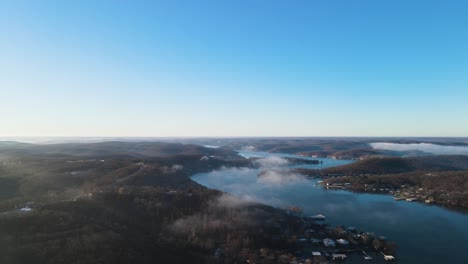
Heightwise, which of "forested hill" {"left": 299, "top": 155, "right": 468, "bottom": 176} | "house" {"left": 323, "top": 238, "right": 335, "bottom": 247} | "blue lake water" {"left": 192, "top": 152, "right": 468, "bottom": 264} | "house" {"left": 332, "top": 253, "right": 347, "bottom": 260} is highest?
"forested hill" {"left": 299, "top": 155, "right": 468, "bottom": 176}

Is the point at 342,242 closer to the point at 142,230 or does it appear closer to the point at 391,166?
the point at 142,230

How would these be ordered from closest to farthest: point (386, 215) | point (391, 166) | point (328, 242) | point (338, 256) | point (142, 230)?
point (338, 256)
point (142, 230)
point (328, 242)
point (386, 215)
point (391, 166)

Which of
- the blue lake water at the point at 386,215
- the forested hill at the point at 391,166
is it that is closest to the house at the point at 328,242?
the blue lake water at the point at 386,215

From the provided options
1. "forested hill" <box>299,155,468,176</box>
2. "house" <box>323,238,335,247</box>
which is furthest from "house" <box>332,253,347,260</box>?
"forested hill" <box>299,155,468,176</box>

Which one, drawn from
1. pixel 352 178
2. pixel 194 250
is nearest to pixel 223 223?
pixel 194 250

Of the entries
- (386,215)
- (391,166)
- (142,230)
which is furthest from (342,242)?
(391,166)

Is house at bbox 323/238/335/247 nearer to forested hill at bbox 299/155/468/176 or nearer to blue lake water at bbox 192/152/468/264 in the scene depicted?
blue lake water at bbox 192/152/468/264

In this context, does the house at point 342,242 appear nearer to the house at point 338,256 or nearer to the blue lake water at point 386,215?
the house at point 338,256

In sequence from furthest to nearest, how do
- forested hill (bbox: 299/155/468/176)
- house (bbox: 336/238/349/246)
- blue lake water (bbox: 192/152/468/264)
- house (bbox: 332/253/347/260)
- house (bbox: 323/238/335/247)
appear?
forested hill (bbox: 299/155/468/176), blue lake water (bbox: 192/152/468/264), house (bbox: 336/238/349/246), house (bbox: 323/238/335/247), house (bbox: 332/253/347/260)

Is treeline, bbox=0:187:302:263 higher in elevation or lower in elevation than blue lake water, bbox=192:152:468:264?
higher
